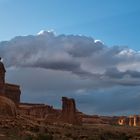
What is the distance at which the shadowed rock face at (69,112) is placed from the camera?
298 feet

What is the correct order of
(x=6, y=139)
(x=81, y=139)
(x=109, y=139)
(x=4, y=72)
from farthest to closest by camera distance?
(x=4, y=72) < (x=109, y=139) < (x=81, y=139) < (x=6, y=139)

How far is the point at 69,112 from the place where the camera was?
91688 millimetres

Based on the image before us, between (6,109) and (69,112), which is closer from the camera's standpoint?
(6,109)

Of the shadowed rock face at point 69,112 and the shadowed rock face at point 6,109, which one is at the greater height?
the shadowed rock face at point 69,112

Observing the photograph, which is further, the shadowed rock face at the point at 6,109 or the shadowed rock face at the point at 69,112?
the shadowed rock face at the point at 69,112

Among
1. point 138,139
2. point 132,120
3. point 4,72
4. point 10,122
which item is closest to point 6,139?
point 10,122

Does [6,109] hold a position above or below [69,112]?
below

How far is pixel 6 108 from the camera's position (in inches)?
2322

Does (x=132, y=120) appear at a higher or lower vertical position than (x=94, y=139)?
higher

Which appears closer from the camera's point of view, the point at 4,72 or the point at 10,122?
the point at 10,122

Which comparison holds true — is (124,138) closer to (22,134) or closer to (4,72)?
(22,134)

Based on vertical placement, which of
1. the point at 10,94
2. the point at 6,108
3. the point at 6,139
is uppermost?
the point at 10,94

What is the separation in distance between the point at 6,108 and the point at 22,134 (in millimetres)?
14817

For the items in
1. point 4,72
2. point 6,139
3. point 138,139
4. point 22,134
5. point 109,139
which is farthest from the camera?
point 4,72
